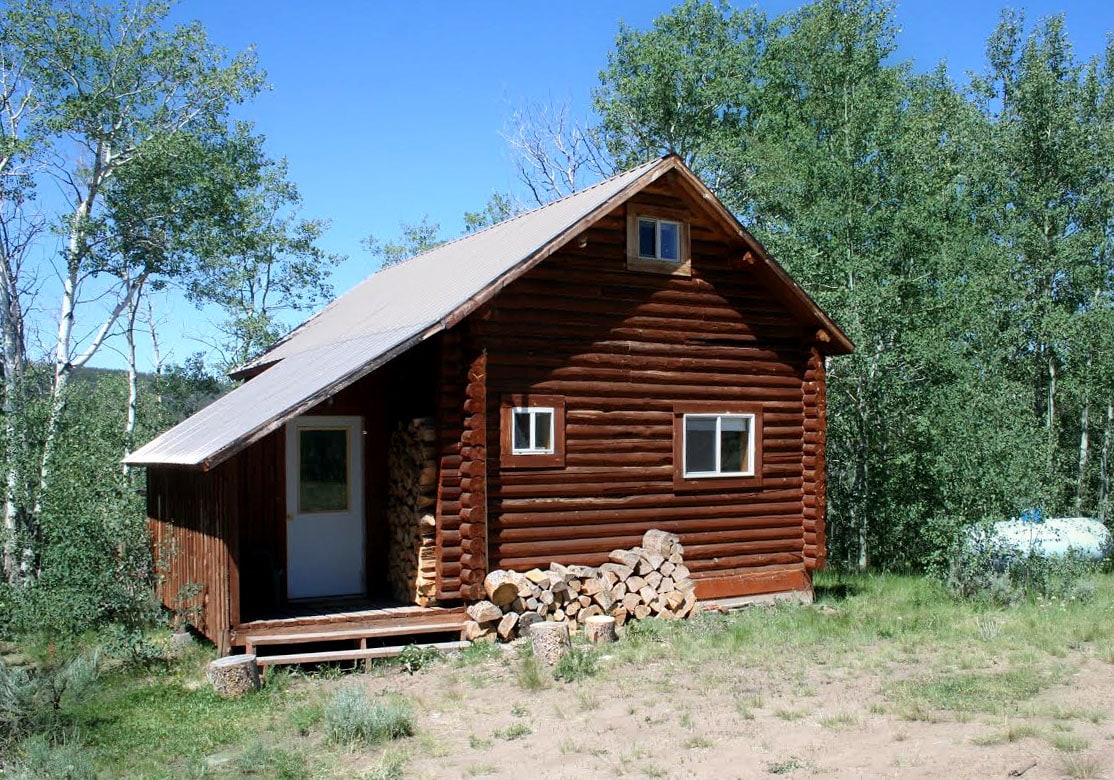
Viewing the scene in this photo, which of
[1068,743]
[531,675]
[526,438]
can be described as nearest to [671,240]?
[526,438]

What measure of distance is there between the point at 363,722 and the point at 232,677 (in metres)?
2.29

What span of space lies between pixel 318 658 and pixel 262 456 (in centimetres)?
338

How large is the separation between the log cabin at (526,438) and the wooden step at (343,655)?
0.23 meters

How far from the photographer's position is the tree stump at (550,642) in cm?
1173

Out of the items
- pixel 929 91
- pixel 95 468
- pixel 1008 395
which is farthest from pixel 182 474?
pixel 929 91

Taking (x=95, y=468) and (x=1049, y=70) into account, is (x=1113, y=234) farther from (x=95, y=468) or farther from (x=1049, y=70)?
(x=95, y=468)

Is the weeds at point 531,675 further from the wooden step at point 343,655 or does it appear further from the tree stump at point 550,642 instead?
the wooden step at point 343,655

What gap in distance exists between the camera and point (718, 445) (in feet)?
50.4

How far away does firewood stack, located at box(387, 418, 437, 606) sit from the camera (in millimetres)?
13062

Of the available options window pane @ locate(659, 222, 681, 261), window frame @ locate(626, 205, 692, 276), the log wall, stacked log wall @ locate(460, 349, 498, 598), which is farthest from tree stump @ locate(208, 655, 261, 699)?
window pane @ locate(659, 222, 681, 261)

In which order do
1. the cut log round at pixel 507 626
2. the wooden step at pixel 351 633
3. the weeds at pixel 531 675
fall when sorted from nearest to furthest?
the weeds at pixel 531 675, the wooden step at pixel 351 633, the cut log round at pixel 507 626

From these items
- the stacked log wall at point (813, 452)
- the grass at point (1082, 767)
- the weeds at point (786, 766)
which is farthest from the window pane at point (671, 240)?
the grass at point (1082, 767)

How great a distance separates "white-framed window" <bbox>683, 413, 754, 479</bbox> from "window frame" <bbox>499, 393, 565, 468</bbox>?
2.19m

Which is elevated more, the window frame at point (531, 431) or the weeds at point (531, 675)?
the window frame at point (531, 431)
